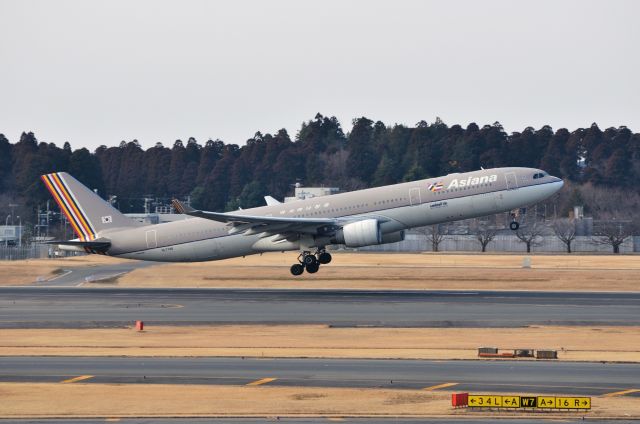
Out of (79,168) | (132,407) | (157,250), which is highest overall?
(79,168)

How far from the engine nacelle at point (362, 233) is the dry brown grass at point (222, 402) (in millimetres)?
30246

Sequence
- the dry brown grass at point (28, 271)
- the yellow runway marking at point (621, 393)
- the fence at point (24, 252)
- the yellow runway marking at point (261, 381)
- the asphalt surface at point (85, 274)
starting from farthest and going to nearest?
the fence at point (24, 252)
the dry brown grass at point (28, 271)
the asphalt surface at point (85, 274)
the yellow runway marking at point (261, 381)
the yellow runway marking at point (621, 393)

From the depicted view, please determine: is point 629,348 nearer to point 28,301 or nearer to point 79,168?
point 28,301

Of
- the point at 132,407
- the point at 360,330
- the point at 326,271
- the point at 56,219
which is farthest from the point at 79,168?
the point at 132,407

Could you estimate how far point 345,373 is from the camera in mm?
33719

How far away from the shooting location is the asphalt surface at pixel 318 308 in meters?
50.4

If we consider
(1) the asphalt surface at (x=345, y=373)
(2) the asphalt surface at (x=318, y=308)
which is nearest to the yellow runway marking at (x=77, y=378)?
(1) the asphalt surface at (x=345, y=373)

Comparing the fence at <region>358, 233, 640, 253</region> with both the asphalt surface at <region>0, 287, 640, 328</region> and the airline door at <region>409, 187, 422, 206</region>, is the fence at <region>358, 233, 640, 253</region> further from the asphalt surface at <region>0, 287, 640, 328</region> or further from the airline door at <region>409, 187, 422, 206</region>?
the airline door at <region>409, 187, 422, 206</region>

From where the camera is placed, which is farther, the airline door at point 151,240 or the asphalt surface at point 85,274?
the asphalt surface at point 85,274

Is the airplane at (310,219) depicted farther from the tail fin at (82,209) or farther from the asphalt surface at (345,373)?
the asphalt surface at (345,373)

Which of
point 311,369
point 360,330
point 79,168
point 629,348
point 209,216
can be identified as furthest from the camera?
point 79,168

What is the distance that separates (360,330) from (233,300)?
16.9m

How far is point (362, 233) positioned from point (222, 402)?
3292 centimetres

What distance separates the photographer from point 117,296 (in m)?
66.3
